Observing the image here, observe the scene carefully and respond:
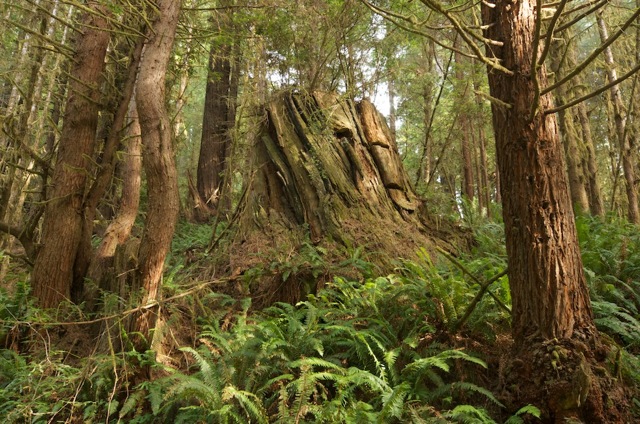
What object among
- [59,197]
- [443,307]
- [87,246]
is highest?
[59,197]

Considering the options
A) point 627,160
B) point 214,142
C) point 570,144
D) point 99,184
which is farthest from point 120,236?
point 627,160

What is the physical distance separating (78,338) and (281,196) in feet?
11.8

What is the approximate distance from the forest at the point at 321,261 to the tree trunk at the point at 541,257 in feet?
0.04

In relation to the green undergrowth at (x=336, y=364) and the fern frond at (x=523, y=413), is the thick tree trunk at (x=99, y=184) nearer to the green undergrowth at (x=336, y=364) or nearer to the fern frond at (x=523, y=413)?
the green undergrowth at (x=336, y=364)

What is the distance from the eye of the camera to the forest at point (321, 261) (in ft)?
10.1

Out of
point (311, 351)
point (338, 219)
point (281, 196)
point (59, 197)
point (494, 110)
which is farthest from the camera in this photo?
point (281, 196)

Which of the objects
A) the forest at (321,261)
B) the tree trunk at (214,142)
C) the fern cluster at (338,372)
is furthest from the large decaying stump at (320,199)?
the tree trunk at (214,142)

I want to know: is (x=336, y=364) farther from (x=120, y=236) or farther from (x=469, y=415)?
(x=120, y=236)

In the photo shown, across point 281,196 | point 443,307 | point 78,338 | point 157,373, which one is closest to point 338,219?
point 281,196

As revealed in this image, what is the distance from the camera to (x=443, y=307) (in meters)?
4.14

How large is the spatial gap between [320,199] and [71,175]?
3484mm

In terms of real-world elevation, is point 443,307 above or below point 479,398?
above

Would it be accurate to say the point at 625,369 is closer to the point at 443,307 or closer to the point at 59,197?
the point at 443,307

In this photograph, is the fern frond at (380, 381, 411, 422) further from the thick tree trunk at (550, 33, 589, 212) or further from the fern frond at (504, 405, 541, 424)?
the thick tree trunk at (550, 33, 589, 212)
